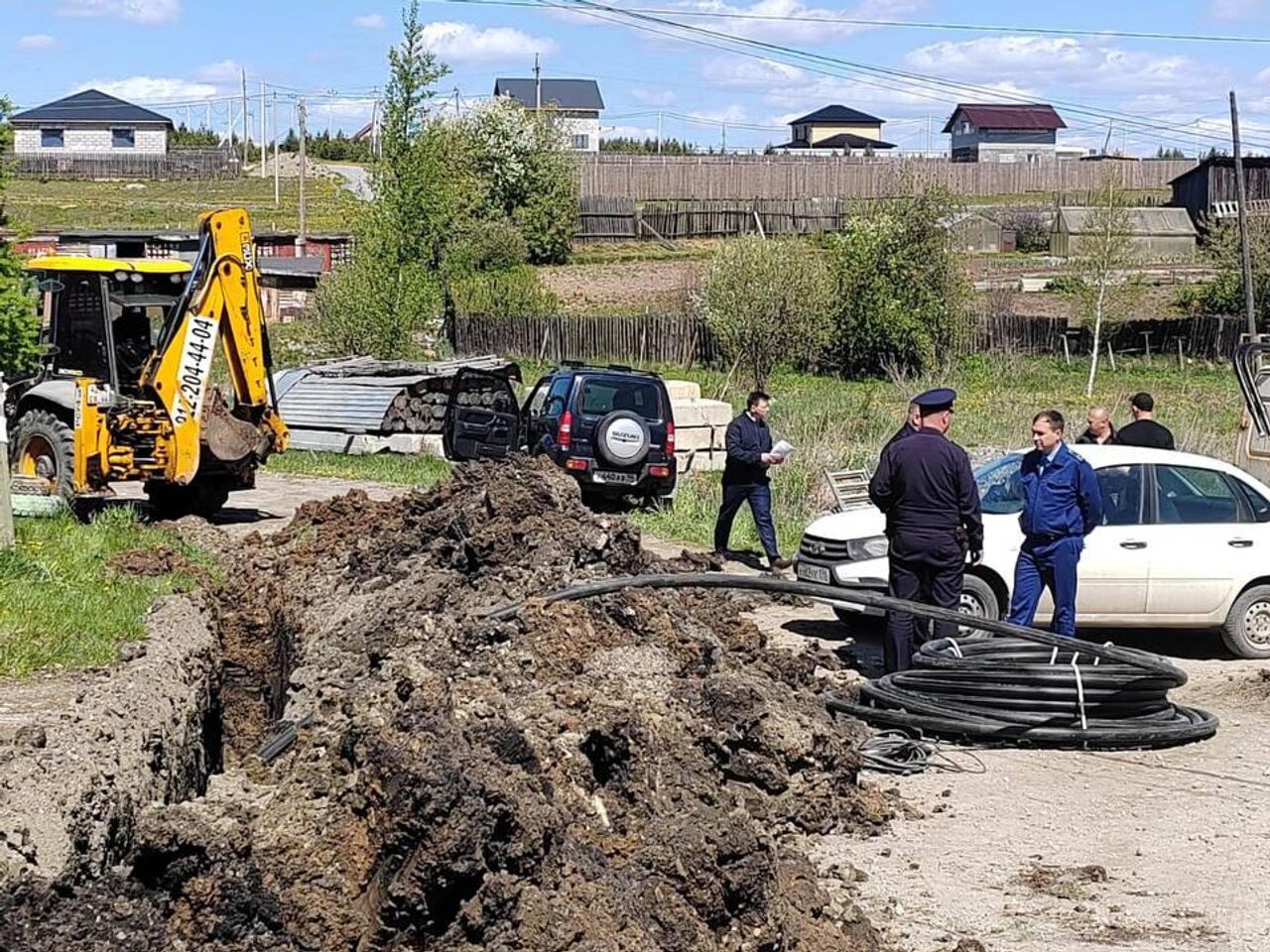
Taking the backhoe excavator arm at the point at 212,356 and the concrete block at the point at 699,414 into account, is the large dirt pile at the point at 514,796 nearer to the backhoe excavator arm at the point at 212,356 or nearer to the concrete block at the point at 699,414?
the backhoe excavator arm at the point at 212,356

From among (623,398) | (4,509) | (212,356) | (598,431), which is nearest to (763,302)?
(623,398)

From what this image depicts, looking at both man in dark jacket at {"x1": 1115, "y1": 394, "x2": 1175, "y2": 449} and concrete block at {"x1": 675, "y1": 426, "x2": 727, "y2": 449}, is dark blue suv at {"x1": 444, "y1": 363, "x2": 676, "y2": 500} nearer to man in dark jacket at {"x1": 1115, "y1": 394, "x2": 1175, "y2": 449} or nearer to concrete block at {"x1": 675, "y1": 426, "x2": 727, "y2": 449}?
concrete block at {"x1": 675, "y1": 426, "x2": 727, "y2": 449}

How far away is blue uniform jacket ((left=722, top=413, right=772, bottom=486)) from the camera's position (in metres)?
16.5

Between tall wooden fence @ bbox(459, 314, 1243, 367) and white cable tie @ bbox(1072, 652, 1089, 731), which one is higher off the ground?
tall wooden fence @ bbox(459, 314, 1243, 367)

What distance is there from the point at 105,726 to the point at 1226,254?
158ft

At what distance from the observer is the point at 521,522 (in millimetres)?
12992

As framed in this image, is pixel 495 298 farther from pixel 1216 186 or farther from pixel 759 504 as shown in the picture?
pixel 1216 186

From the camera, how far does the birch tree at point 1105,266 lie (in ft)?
155

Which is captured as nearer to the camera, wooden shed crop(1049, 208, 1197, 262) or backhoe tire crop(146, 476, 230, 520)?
backhoe tire crop(146, 476, 230, 520)

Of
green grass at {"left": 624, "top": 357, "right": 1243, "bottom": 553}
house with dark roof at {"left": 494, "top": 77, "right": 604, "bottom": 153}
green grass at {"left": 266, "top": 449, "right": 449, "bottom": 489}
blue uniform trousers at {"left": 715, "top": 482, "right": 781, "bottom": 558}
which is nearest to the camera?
blue uniform trousers at {"left": 715, "top": 482, "right": 781, "bottom": 558}

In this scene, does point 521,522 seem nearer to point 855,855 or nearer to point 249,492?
point 855,855

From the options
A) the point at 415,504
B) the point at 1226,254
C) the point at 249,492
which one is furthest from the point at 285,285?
the point at 1226,254

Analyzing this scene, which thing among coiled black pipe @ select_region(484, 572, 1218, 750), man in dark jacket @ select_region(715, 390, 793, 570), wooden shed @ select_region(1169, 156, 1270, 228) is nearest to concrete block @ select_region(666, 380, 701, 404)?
man in dark jacket @ select_region(715, 390, 793, 570)

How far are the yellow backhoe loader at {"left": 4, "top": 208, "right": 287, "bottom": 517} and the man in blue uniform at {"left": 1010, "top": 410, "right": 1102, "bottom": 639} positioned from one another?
930cm
